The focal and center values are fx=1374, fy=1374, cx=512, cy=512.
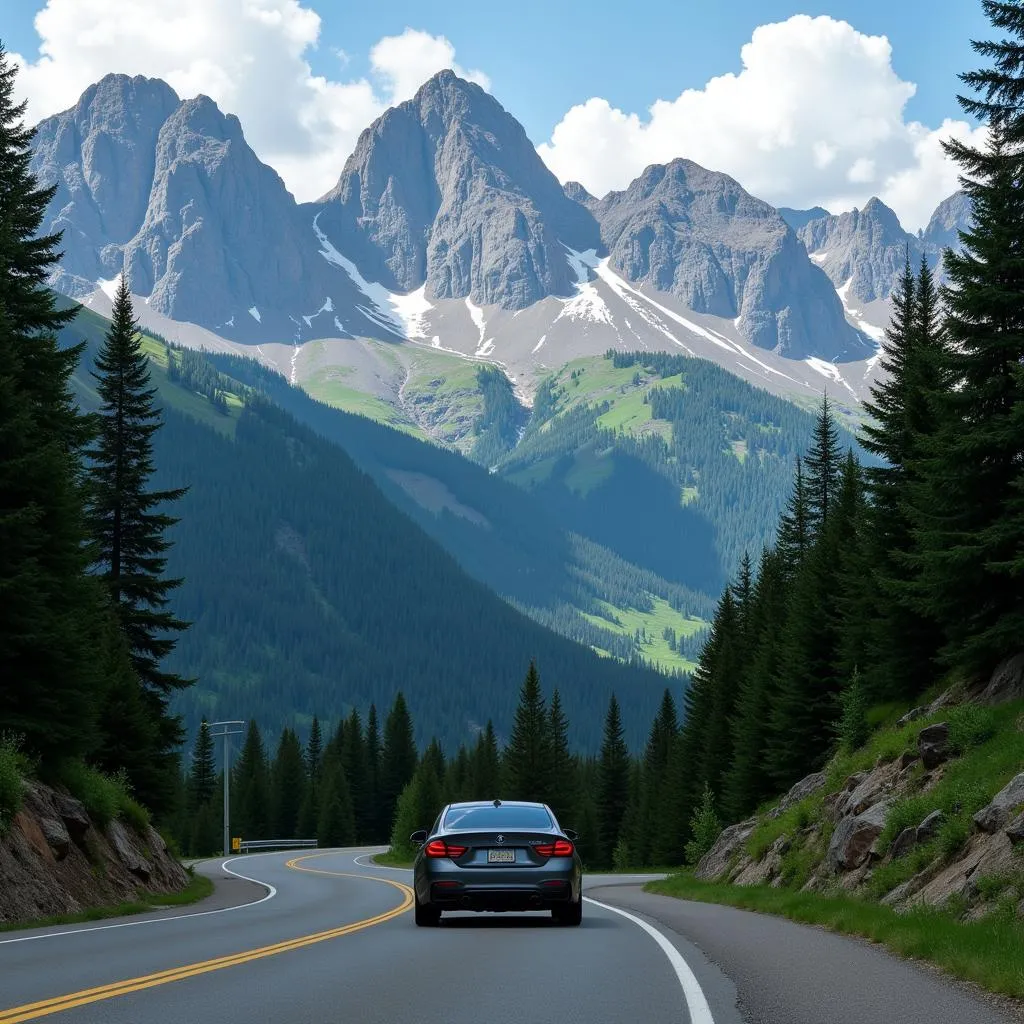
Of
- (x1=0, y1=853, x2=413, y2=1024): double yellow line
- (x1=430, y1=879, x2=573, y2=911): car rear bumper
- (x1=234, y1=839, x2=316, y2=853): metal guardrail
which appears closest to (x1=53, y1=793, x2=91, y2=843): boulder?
(x1=0, y1=853, x2=413, y2=1024): double yellow line

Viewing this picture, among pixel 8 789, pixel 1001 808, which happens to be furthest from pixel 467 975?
pixel 8 789

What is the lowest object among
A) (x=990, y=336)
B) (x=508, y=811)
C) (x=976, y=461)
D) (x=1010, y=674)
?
(x=508, y=811)

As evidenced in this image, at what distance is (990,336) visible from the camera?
95.5 ft

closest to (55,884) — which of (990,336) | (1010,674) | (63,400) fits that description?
(63,400)

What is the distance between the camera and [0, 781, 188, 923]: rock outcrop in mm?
23422

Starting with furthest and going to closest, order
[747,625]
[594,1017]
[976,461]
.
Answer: [747,625] → [976,461] → [594,1017]

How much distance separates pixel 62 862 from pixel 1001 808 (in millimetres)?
17575

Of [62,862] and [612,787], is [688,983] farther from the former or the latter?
[612,787]

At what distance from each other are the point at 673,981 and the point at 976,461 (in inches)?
717

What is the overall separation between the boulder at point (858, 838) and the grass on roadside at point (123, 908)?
13900 mm

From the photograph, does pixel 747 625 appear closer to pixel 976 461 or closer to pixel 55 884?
pixel 976 461

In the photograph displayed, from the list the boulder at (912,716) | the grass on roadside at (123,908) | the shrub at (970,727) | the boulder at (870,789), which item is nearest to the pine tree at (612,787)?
the grass on roadside at (123,908)

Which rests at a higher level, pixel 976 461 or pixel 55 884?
pixel 976 461

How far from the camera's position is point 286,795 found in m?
132
